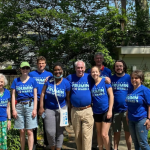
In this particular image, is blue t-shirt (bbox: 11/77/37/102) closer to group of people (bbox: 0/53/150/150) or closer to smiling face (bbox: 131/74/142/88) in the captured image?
group of people (bbox: 0/53/150/150)

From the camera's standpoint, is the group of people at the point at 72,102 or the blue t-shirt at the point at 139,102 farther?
the group of people at the point at 72,102

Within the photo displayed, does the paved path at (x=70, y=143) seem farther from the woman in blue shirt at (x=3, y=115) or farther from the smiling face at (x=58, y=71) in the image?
the smiling face at (x=58, y=71)

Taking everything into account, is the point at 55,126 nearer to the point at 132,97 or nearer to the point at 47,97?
the point at 47,97

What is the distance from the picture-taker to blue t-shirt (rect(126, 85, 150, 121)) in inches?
140

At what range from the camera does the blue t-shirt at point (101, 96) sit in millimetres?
3969

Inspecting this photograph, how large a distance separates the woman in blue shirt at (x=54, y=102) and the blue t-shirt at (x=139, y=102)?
1.19 m

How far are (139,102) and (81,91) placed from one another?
1.02m

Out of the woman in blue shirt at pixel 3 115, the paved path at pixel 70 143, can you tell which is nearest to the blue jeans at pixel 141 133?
the paved path at pixel 70 143

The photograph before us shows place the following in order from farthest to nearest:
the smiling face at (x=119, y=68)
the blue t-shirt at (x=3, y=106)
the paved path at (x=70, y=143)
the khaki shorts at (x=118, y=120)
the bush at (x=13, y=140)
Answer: the paved path at (x=70, y=143), the bush at (x=13, y=140), the khaki shorts at (x=118, y=120), the smiling face at (x=119, y=68), the blue t-shirt at (x=3, y=106)

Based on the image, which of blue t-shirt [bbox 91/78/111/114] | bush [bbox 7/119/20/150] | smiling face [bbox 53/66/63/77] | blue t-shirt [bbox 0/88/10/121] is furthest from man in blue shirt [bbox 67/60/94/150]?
bush [bbox 7/119/20/150]

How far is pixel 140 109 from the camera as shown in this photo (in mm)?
3578

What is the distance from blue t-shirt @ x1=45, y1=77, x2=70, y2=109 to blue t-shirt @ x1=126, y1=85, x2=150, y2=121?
118cm

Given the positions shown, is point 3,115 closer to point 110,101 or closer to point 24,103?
point 24,103

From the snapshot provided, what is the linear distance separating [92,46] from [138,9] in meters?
3.27
